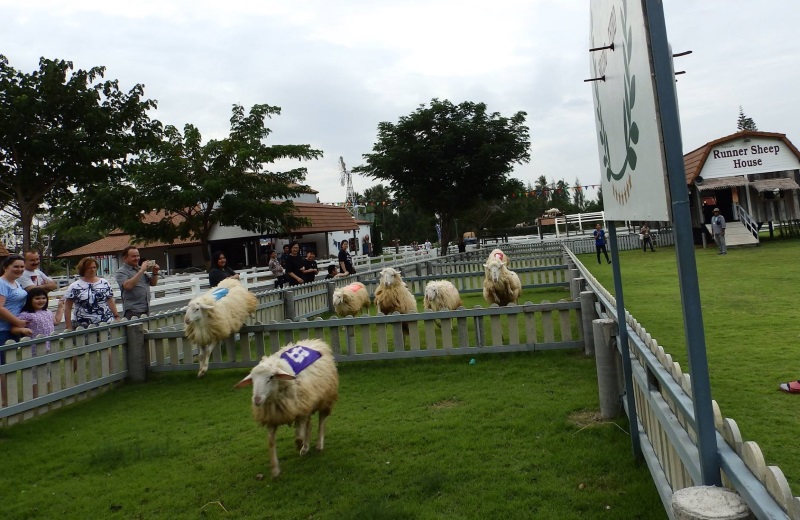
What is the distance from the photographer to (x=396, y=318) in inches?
283

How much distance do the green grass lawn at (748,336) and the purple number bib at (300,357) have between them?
11.2ft

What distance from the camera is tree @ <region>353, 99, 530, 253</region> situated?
2845cm

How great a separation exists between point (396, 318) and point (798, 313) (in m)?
6.28

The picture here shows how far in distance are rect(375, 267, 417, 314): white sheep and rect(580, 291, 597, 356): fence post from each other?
11.6ft

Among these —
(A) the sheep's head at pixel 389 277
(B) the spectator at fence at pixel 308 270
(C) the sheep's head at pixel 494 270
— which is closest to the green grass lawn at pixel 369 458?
(A) the sheep's head at pixel 389 277

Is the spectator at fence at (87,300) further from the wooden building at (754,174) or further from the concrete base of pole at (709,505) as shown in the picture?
the wooden building at (754,174)

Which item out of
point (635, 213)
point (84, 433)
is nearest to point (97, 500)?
point (84, 433)

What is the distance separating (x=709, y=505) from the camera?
4.81 ft

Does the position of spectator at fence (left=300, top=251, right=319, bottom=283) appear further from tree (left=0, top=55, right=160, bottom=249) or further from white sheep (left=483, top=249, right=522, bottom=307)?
tree (left=0, top=55, right=160, bottom=249)

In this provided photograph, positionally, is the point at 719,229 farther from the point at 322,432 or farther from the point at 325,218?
the point at 325,218

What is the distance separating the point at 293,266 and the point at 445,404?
8.42 meters

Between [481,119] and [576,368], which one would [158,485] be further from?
[481,119]

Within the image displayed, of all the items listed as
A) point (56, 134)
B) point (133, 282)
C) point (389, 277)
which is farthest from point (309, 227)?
point (133, 282)

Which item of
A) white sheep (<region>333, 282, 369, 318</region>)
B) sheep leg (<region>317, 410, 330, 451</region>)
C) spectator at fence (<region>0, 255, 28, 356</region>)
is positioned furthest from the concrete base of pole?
white sheep (<region>333, 282, 369, 318</region>)
